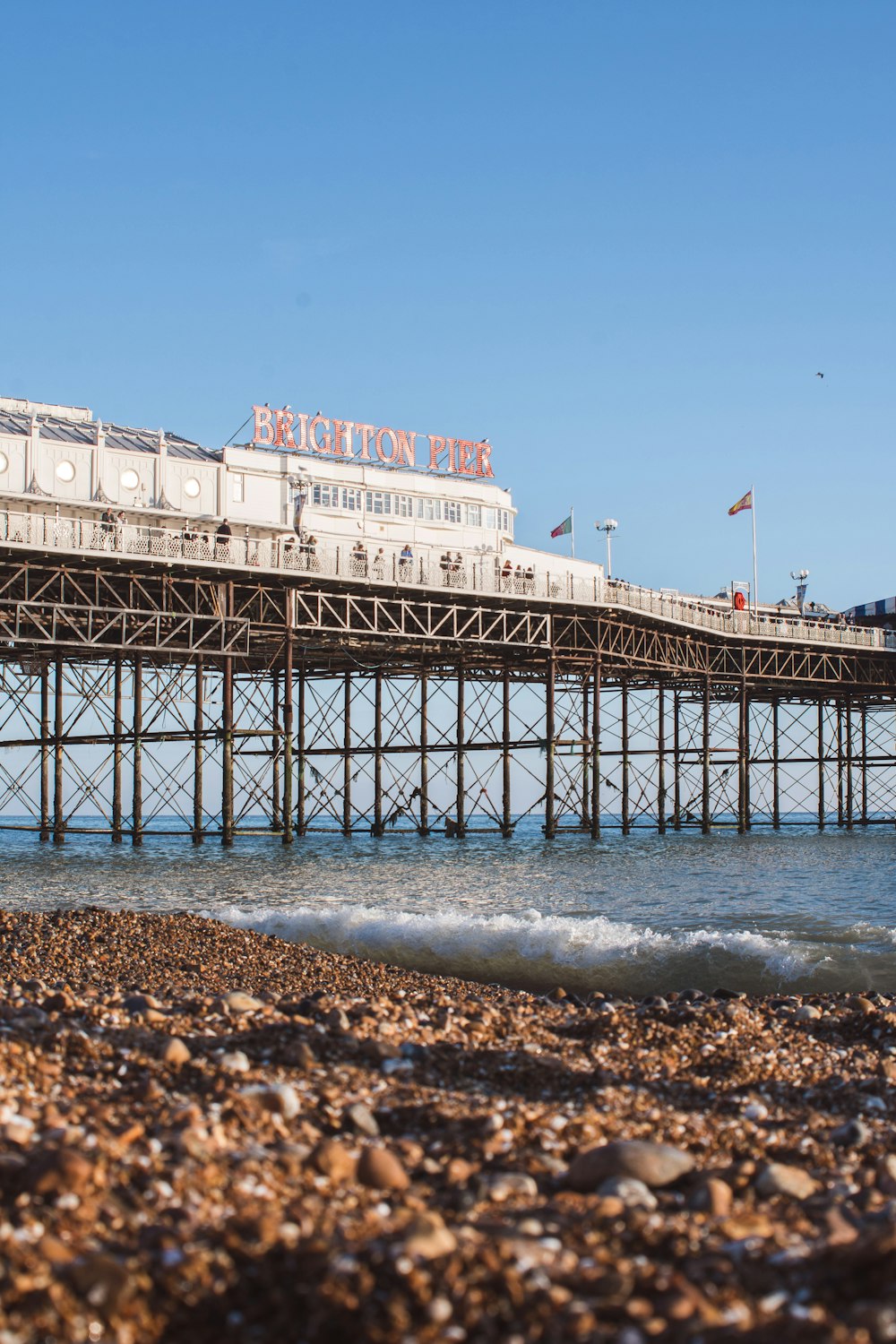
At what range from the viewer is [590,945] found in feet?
52.9

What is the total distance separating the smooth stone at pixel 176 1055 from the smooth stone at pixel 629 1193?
270cm

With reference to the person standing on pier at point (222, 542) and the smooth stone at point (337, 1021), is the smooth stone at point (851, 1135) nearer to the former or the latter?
the smooth stone at point (337, 1021)

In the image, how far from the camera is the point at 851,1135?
6.50m

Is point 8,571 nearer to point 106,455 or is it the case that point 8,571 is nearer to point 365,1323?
point 106,455

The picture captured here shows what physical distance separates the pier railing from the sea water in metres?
8.51

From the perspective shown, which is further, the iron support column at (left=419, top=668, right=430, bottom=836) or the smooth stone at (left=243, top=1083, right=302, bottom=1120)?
the iron support column at (left=419, top=668, right=430, bottom=836)

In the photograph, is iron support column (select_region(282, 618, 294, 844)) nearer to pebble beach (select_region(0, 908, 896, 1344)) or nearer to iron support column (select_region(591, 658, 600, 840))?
iron support column (select_region(591, 658, 600, 840))

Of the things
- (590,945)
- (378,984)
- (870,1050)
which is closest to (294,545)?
(590,945)

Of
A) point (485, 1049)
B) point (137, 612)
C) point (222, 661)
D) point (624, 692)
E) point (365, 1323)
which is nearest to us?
point (365, 1323)

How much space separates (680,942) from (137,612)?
21.7 metres

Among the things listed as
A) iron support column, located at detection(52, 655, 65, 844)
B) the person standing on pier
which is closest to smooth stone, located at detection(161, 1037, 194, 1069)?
the person standing on pier

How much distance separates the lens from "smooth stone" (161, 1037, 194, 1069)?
6906mm

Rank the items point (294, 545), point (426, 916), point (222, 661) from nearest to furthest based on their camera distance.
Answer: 1. point (426, 916)
2. point (294, 545)
3. point (222, 661)

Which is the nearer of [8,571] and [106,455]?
[8,571]
